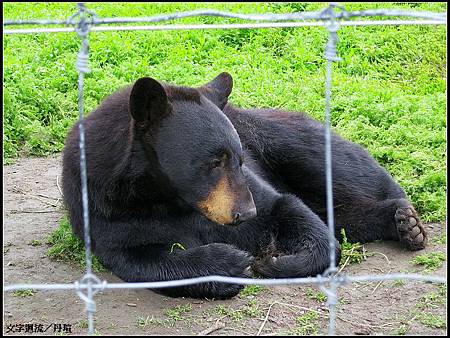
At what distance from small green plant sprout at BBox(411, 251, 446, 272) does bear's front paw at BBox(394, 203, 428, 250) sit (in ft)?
0.36

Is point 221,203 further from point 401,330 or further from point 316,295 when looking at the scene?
point 401,330

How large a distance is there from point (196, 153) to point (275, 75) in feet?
13.7

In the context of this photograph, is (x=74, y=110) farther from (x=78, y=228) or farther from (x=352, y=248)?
(x=352, y=248)

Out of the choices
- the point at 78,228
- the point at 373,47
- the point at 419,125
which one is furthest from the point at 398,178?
the point at 373,47

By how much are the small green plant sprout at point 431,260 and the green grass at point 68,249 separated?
1.97 metres

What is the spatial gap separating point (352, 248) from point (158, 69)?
3.86 meters

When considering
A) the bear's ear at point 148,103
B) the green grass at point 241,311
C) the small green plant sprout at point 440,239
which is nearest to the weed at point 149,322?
the green grass at point 241,311

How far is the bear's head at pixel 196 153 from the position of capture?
4691 millimetres

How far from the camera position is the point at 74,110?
8.15 meters

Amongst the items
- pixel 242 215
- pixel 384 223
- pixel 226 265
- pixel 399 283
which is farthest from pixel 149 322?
pixel 384 223

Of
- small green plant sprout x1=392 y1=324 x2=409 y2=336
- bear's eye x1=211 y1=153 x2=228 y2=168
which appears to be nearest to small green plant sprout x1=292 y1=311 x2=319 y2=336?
small green plant sprout x1=392 y1=324 x2=409 y2=336

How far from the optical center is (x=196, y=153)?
4727 millimetres

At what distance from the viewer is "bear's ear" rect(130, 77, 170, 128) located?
4.54 m

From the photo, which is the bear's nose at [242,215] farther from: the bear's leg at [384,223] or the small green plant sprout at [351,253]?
the bear's leg at [384,223]
